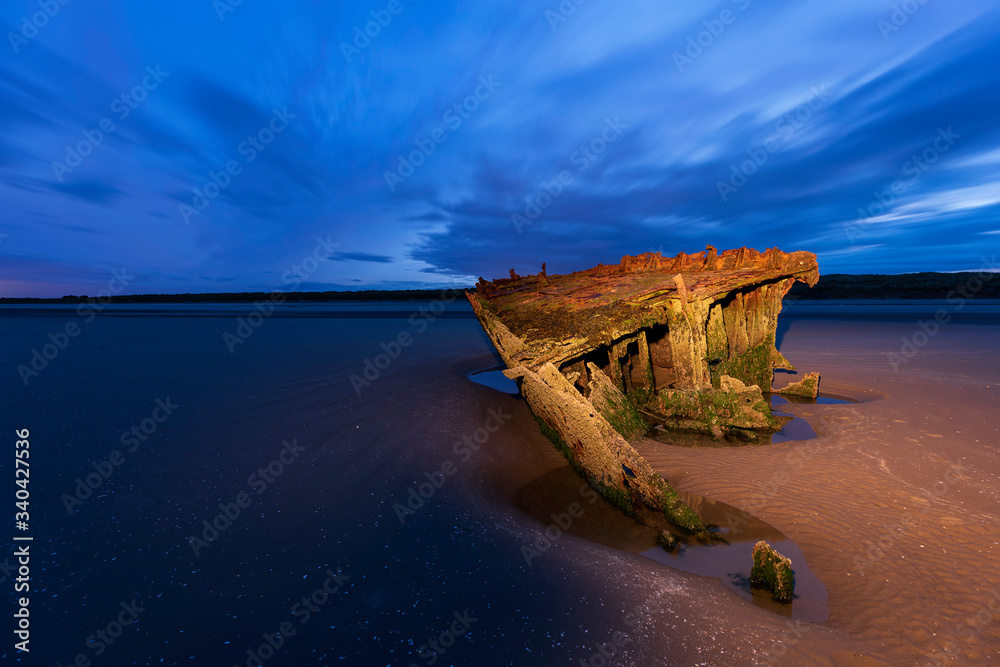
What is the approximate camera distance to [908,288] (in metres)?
57.7

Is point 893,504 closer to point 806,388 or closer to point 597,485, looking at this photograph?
point 597,485

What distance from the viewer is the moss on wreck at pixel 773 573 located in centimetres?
352

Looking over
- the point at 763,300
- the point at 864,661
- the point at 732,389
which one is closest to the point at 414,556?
the point at 864,661

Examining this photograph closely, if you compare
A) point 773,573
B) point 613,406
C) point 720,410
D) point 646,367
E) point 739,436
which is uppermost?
point 646,367

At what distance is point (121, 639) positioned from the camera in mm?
2855

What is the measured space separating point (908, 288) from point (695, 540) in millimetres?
80307

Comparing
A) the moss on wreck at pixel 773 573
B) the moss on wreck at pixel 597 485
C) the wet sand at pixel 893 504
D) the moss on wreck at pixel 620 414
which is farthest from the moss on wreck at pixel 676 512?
the moss on wreck at pixel 620 414

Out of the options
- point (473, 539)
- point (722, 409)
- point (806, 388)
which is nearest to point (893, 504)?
point (722, 409)

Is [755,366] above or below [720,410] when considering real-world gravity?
above

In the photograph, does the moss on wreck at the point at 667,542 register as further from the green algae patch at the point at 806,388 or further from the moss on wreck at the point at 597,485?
the green algae patch at the point at 806,388

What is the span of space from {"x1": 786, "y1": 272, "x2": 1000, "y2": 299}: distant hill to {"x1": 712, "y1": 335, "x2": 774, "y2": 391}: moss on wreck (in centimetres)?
5766

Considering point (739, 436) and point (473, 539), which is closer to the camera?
point (473, 539)

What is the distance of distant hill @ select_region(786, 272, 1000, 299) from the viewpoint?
180 feet

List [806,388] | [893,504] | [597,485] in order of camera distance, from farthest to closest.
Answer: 1. [806,388]
2. [597,485]
3. [893,504]
